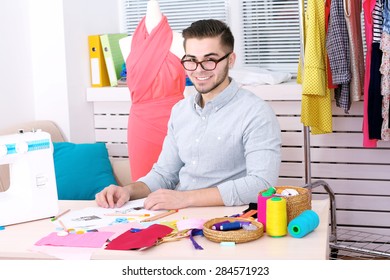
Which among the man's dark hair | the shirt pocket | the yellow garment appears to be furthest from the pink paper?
the yellow garment

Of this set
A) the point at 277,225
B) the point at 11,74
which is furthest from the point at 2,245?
the point at 11,74

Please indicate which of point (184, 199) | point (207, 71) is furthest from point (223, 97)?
point (184, 199)

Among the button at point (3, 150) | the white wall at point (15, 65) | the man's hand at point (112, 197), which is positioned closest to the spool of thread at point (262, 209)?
the man's hand at point (112, 197)

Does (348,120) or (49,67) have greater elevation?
(49,67)

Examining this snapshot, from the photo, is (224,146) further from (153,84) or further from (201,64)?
(153,84)

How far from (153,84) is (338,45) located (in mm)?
1010

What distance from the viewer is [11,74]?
4266 millimetres

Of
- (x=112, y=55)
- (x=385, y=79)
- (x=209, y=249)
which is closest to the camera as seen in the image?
(x=209, y=249)

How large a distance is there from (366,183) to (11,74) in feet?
7.31

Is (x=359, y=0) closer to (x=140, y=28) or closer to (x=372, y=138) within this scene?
(x=372, y=138)

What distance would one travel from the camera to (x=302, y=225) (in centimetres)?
210

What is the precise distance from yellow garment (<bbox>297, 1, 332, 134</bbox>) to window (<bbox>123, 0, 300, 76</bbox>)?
30.9 inches

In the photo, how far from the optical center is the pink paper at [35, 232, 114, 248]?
2.14 meters

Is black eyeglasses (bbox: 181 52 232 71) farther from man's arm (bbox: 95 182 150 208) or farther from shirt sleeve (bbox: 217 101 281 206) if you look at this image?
man's arm (bbox: 95 182 150 208)
